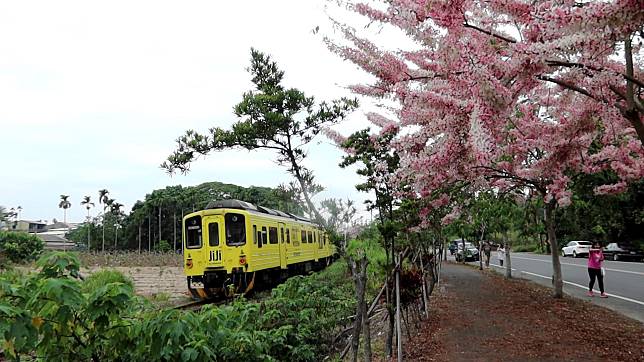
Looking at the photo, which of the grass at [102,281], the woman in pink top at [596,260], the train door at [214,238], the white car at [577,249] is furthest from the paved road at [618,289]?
the white car at [577,249]

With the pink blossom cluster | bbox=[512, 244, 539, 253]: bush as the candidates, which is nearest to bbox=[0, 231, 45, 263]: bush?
the pink blossom cluster

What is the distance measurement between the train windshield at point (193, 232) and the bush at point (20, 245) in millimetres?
14512

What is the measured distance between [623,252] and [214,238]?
2548 centimetres

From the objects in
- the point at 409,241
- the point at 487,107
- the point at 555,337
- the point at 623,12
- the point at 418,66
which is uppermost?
the point at 418,66

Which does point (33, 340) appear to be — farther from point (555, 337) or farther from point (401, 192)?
point (555, 337)

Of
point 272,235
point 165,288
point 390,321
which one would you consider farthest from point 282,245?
point 390,321

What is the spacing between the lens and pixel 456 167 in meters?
4.97

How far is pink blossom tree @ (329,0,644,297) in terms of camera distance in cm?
330

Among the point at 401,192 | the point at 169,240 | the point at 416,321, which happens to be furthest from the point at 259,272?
the point at 169,240

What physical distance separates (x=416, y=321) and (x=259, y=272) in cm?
679

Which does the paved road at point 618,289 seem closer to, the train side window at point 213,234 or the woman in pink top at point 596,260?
the woman in pink top at point 596,260

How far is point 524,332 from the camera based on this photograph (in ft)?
25.7

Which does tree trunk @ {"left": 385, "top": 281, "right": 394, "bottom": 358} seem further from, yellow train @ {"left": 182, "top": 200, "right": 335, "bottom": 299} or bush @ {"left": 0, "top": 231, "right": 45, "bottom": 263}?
bush @ {"left": 0, "top": 231, "right": 45, "bottom": 263}

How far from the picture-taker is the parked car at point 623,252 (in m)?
28.5
